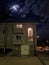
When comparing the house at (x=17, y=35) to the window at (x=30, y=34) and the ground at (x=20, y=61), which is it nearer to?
the window at (x=30, y=34)

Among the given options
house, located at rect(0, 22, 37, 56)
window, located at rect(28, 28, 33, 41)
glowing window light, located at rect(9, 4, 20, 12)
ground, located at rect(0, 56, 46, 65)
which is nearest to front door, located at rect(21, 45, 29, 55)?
house, located at rect(0, 22, 37, 56)

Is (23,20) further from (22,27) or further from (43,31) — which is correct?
(43,31)

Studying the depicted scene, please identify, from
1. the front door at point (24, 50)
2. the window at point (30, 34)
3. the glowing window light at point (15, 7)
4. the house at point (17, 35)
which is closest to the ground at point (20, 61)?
the front door at point (24, 50)

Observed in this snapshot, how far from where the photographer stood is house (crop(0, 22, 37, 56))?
122 ft

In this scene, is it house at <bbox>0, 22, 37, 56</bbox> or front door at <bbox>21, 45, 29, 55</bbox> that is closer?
front door at <bbox>21, 45, 29, 55</bbox>

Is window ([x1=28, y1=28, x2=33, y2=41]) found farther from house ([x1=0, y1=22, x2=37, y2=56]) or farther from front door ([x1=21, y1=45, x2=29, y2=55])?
front door ([x1=21, y1=45, x2=29, y2=55])

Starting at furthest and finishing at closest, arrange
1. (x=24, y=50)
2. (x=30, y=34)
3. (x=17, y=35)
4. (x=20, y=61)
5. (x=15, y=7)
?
1. (x=15, y=7)
2. (x=17, y=35)
3. (x=30, y=34)
4. (x=24, y=50)
5. (x=20, y=61)

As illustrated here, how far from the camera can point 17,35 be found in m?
37.7

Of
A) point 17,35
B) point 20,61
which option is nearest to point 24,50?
point 17,35

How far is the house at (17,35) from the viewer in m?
37.2

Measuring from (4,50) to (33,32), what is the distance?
5673 millimetres

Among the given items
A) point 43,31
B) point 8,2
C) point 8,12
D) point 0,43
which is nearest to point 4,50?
point 0,43

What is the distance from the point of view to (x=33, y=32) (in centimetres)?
3762

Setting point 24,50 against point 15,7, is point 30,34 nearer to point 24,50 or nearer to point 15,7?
point 24,50
